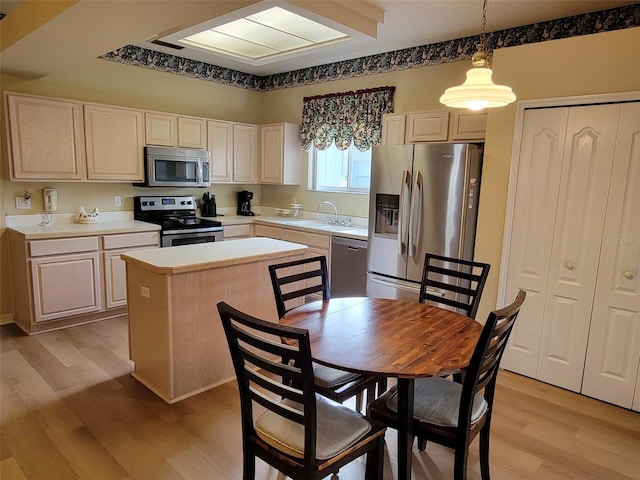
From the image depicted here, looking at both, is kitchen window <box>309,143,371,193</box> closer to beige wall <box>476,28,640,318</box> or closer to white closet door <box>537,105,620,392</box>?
beige wall <box>476,28,640,318</box>

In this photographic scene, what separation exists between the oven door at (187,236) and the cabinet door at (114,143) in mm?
699

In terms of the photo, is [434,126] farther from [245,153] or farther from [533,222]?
[245,153]

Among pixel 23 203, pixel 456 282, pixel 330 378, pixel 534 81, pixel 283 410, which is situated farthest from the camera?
pixel 23 203

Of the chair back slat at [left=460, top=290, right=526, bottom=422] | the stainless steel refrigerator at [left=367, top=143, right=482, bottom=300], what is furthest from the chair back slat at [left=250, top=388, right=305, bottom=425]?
the stainless steel refrigerator at [left=367, top=143, right=482, bottom=300]

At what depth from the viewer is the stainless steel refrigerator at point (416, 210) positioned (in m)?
3.32

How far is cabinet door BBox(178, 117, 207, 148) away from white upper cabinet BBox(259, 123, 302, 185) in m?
0.85

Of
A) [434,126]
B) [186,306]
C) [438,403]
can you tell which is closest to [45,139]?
[186,306]

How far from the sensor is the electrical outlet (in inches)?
156

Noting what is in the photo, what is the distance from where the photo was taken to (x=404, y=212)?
363 centimetres

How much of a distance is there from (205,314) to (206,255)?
39cm

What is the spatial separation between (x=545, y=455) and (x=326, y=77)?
172 inches

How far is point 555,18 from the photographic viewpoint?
10.8ft

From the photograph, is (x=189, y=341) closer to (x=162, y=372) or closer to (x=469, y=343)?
(x=162, y=372)

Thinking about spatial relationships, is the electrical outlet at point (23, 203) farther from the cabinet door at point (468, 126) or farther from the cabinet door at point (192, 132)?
the cabinet door at point (468, 126)
